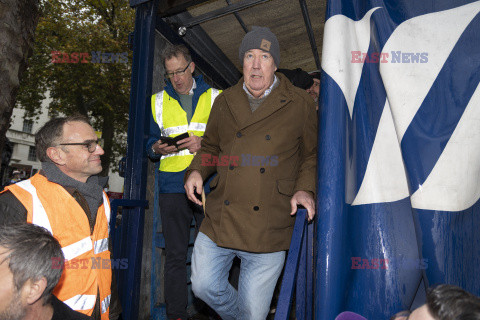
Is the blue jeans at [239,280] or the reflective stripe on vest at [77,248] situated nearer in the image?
the reflective stripe on vest at [77,248]

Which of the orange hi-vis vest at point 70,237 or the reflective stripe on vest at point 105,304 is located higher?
the orange hi-vis vest at point 70,237

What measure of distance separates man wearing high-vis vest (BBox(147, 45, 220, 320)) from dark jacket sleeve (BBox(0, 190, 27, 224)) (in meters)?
1.43

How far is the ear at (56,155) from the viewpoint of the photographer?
2469 millimetres

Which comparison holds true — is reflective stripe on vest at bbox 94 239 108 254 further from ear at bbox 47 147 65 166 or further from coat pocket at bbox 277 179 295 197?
coat pocket at bbox 277 179 295 197

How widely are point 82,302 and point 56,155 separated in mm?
957

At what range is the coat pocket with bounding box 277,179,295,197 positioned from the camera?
7.88 ft

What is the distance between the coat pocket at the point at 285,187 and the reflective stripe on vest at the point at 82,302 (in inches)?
50.5

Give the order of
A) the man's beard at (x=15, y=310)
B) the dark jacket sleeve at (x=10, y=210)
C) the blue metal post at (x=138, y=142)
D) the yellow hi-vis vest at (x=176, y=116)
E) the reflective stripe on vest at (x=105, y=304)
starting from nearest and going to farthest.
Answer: the man's beard at (x=15, y=310) < the dark jacket sleeve at (x=10, y=210) < the reflective stripe on vest at (x=105, y=304) < the blue metal post at (x=138, y=142) < the yellow hi-vis vest at (x=176, y=116)

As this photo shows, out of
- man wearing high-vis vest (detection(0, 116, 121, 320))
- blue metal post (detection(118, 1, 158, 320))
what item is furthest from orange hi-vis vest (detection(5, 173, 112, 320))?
blue metal post (detection(118, 1, 158, 320))

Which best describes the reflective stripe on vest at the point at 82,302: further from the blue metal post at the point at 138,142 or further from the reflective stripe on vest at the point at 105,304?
the blue metal post at the point at 138,142

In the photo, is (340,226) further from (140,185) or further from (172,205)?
(140,185)

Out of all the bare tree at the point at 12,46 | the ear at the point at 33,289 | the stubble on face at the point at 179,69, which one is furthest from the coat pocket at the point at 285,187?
the bare tree at the point at 12,46

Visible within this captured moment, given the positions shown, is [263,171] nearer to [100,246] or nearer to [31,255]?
[100,246]

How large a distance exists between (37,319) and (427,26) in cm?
240
